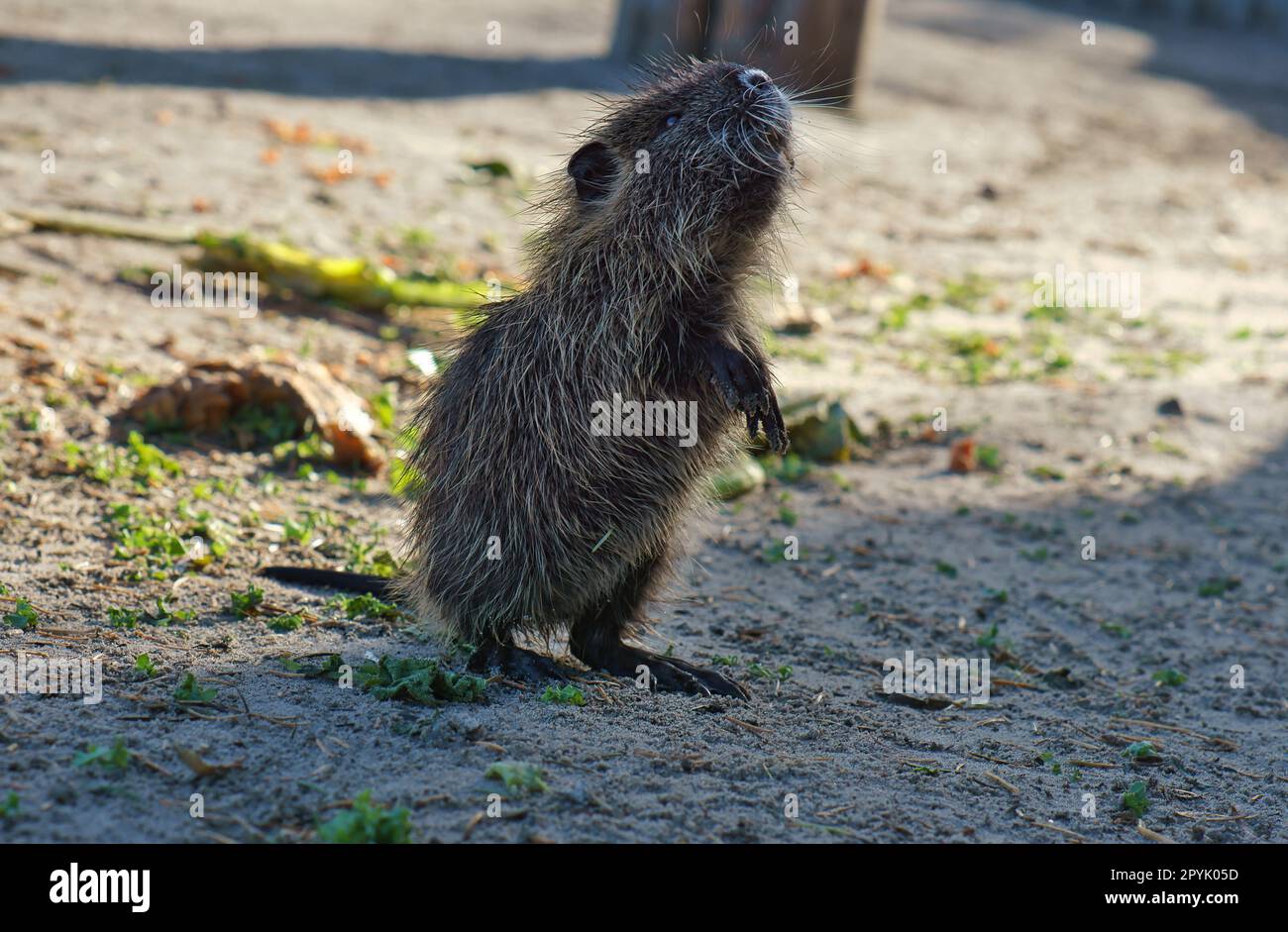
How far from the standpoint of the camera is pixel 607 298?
13.1ft

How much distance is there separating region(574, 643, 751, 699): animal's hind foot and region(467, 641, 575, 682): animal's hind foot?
0.15 meters

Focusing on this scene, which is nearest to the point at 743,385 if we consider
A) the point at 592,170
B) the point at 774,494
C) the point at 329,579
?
the point at 592,170

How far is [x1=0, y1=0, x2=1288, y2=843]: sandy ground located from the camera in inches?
129

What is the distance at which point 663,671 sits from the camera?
4.05m

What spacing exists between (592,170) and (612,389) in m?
0.74

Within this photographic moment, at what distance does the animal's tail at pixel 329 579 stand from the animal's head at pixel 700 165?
4.62 feet

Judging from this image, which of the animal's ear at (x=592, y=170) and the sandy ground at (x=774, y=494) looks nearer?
the sandy ground at (x=774, y=494)

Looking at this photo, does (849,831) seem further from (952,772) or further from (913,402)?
(913,402)

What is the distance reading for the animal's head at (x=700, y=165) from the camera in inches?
156

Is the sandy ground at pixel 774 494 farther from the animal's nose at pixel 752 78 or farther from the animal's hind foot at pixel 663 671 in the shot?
the animal's nose at pixel 752 78

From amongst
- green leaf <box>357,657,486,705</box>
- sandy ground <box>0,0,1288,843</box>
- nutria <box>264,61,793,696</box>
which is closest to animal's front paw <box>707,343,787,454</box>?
nutria <box>264,61,793,696</box>

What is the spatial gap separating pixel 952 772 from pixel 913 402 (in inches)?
145

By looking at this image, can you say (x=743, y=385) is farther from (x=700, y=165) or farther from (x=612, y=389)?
(x=700, y=165)

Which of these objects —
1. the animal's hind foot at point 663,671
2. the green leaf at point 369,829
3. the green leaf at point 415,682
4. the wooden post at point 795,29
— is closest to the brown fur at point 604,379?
the animal's hind foot at point 663,671
